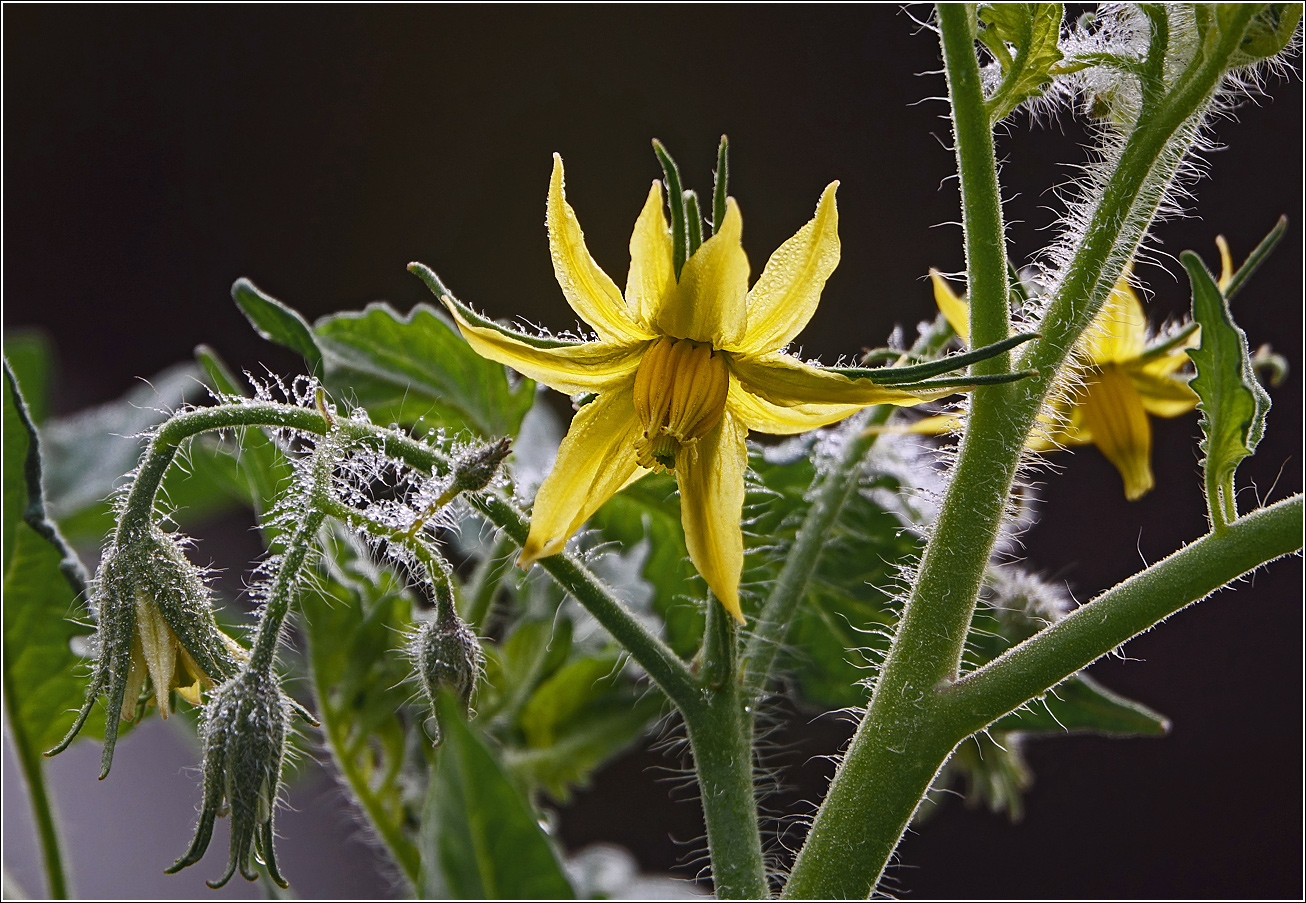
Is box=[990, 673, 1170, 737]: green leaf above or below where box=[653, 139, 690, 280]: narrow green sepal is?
below

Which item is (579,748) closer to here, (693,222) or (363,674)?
(363,674)

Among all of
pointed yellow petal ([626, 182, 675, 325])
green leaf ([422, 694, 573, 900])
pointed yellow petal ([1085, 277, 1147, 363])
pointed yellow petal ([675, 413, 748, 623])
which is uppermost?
pointed yellow petal ([1085, 277, 1147, 363])

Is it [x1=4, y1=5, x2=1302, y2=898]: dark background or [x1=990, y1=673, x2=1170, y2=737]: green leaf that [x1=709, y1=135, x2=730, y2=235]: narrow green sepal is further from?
[x1=4, y1=5, x2=1302, y2=898]: dark background

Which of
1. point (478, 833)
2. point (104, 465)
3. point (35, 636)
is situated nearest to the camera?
point (478, 833)

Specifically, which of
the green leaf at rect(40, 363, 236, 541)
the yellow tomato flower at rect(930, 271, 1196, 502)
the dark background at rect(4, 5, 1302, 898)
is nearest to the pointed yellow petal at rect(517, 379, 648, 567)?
the yellow tomato flower at rect(930, 271, 1196, 502)

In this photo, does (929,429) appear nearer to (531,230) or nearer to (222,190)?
(531,230)

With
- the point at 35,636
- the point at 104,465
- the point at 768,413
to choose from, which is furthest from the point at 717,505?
the point at 104,465
